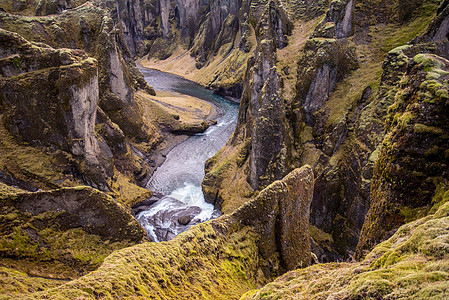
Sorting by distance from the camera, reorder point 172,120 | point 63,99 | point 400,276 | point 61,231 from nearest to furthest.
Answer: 1. point 400,276
2. point 61,231
3. point 63,99
4. point 172,120

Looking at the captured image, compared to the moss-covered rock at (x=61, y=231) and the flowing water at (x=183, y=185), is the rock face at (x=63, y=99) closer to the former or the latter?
the flowing water at (x=183, y=185)

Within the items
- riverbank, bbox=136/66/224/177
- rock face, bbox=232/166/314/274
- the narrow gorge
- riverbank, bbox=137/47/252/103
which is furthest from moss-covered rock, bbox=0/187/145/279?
riverbank, bbox=137/47/252/103

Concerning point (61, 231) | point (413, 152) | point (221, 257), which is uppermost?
point (413, 152)

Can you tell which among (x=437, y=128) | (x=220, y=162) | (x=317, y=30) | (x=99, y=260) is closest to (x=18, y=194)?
(x=99, y=260)

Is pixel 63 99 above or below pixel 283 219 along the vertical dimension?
above

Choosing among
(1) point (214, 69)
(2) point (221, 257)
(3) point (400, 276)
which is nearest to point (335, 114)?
(2) point (221, 257)

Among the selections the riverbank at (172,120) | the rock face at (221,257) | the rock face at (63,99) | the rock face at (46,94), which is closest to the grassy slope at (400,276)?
the rock face at (221,257)

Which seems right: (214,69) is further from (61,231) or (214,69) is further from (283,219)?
(283,219)
